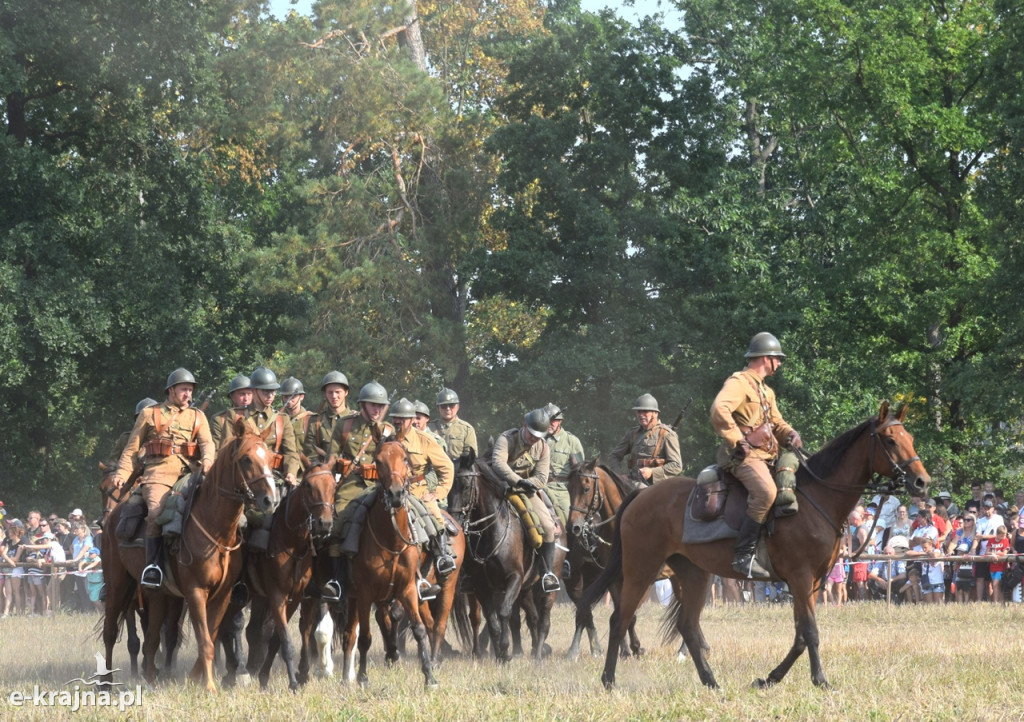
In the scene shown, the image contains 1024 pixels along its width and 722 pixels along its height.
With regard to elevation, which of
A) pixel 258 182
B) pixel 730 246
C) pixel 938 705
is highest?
pixel 258 182

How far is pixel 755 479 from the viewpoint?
12461 millimetres

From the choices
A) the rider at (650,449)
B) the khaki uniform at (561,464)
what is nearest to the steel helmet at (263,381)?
the khaki uniform at (561,464)

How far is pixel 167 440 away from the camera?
13.9 m

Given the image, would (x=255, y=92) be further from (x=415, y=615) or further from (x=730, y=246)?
(x=415, y=615)

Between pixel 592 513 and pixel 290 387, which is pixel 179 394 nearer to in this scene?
pixel 290 387

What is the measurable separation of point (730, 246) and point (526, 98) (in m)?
7.62

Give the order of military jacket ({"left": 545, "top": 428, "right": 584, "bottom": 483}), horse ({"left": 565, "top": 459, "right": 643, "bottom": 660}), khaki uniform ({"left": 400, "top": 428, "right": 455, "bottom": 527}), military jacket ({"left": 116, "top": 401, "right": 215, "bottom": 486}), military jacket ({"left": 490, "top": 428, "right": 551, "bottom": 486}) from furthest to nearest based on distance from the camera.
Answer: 1. military jacket ({"left": 545, "top": 428, "right": 584, "bottom": 483})
2. horse ({"left": 565, "top": 459, "right": 643, "bottom": 660})
3. military jacket ({"left": 490, "top": 428, "right": 551, "bottom": 486})
4. khaki uniform ({"left": 400, "top": 428, "right": 455, "bottom": 527})
5. military jacket ({"left": 116, "top": 401, "right": 215, "bottom": 486})

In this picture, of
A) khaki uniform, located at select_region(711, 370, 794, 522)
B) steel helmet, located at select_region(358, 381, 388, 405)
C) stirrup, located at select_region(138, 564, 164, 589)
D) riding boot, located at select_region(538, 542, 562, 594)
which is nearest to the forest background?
riding boot, located at select_region(538, 542, 562, 594)

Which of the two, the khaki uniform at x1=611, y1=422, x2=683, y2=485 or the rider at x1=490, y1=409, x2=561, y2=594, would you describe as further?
the khaki uniform at x1=611, y1=422, x2=683, y2=485

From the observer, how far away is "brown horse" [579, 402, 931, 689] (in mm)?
12109

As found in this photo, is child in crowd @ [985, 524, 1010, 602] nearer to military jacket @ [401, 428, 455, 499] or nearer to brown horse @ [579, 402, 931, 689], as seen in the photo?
brown horse @ [579, 402, 931, 689]

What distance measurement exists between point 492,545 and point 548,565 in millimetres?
818

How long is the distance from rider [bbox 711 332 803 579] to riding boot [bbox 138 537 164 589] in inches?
198

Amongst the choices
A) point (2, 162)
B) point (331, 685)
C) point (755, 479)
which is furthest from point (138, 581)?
point (2, 162)
